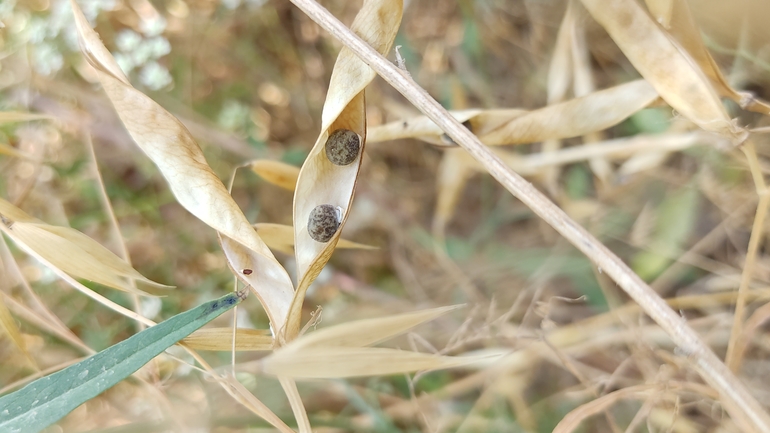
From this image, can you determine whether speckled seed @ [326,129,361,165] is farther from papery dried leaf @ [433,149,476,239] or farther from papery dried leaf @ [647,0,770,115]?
papery dried leaf @ [433,149,476,239]

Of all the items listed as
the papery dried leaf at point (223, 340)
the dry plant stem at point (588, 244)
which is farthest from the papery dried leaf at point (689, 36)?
the papery dried leaf at point (223, 340)

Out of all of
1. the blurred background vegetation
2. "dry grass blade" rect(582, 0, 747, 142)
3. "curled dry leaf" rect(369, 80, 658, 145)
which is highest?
"dry grass blade" rect(582, 0, 747, 142)

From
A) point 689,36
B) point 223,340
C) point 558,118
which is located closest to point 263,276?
point 223,340

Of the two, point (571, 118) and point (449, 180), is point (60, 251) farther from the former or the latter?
point (449, 180)

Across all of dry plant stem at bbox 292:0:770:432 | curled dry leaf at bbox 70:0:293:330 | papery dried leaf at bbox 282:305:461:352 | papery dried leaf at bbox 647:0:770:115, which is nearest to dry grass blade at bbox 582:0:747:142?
papery dried leaf at bbox 647:0:770:115

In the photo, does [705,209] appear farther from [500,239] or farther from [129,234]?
[129,234]
